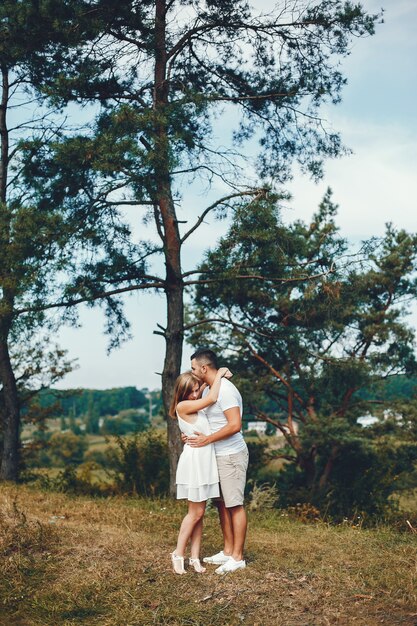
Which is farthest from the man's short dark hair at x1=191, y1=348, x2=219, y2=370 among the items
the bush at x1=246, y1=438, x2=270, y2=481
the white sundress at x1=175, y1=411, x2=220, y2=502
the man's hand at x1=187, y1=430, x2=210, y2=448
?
the bush at x1=246, y1=438, x2=270, y2=481

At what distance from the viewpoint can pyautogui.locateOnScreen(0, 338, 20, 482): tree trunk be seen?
52.9ft

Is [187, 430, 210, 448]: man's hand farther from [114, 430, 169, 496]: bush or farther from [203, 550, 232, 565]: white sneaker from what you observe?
[114, 430, 169, 496]: bush

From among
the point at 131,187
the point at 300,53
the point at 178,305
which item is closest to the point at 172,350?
the point at 178,305

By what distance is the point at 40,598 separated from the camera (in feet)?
19.2

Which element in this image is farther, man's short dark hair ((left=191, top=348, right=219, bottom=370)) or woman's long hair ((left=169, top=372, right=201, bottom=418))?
man's short dark hair ((left=191, top=348, right=219, bottom=370))

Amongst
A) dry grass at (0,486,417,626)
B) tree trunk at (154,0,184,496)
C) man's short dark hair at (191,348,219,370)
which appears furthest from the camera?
tree trunk at (154,0,184,496)

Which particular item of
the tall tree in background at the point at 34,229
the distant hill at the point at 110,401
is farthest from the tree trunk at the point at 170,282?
the distant hill at the point at 110,401

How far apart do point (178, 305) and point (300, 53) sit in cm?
485

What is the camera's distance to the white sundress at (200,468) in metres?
6.21

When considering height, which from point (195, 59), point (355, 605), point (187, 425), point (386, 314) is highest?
point (195, 59)

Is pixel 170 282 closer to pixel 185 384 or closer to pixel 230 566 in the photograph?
pixel 185 384

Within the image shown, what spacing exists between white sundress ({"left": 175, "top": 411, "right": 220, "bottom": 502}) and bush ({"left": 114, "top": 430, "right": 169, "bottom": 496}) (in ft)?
27.8

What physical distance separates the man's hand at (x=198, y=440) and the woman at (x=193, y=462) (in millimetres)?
33

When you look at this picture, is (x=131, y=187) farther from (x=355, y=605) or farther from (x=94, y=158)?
(x=355, y=605)
